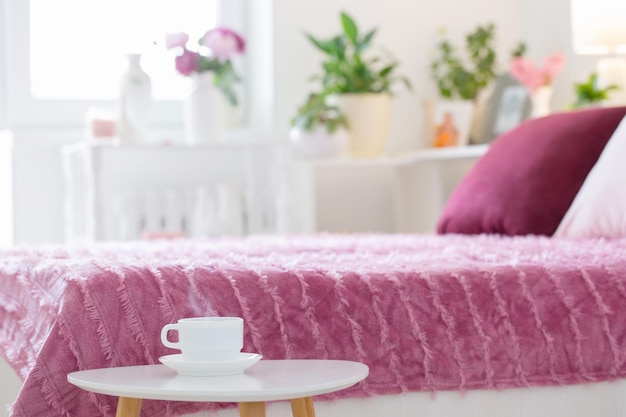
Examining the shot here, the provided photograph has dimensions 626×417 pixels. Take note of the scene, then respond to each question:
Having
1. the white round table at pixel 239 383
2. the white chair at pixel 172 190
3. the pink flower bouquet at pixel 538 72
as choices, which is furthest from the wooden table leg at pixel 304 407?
the pink flower bouquet at pixel 538 72

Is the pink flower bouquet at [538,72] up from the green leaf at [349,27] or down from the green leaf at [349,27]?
down

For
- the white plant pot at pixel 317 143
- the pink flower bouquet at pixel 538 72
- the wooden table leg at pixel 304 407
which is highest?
the pink flower bouquet at pixel 538 72

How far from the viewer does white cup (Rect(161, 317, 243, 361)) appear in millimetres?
1040

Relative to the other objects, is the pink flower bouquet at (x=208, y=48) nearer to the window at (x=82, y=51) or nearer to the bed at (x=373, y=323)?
the window at (x=82, y=51)

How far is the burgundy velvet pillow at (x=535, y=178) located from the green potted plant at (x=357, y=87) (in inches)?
39.7

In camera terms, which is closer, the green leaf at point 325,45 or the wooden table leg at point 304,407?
the wooden table leg at point 304,407

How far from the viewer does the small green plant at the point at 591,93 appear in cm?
291

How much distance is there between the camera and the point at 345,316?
1294mm

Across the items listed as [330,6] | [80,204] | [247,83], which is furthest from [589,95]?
[80,204]

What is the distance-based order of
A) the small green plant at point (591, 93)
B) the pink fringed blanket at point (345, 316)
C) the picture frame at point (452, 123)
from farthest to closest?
the picture frame at point (452, 123), the small green plant at point (591, 93), the pink fringed blanket at point (345, 316)

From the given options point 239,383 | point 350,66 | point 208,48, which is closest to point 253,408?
point 239,383

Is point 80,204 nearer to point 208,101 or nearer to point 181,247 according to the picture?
point 208,101

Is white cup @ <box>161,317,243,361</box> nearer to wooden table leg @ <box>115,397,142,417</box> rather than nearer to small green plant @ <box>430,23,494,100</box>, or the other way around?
wooden table leg @ <box>115,397,142,417</box>

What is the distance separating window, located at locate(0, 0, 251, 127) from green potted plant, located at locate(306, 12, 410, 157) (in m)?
0.50
